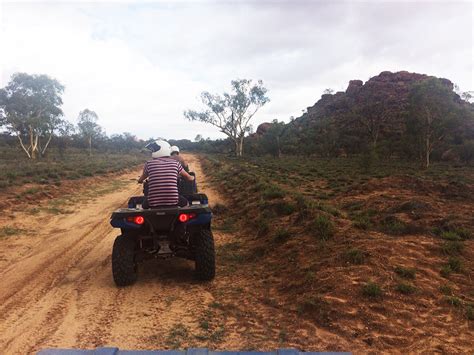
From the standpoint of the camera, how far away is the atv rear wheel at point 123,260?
5289 mm

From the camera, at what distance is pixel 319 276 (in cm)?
534

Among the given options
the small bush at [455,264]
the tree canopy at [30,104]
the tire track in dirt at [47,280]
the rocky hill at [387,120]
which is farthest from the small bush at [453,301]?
the tree canopy at [30,104]

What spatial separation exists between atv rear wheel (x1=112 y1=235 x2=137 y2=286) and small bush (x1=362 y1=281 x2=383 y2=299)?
10.8ft

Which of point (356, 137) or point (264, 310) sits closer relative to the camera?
point (264, 310)

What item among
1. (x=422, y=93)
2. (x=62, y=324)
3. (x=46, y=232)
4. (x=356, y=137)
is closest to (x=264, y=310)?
(x=62, y=324)

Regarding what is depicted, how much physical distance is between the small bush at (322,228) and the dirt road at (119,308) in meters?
1.99

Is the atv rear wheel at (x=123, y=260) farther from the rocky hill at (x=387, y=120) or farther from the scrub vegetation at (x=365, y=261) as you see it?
the rocky hill at (x=387, y=120)

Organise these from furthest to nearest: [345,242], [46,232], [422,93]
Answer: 1. [422,93]
2. [46,232]
3. [345,242]

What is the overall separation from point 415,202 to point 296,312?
240 inches

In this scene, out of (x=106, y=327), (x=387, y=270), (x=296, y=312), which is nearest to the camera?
(x=106, y=327)

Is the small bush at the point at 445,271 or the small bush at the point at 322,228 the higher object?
the small bush at the point at 322,228

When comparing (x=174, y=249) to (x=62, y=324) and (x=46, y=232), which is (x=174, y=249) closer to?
(x=62, y=324)

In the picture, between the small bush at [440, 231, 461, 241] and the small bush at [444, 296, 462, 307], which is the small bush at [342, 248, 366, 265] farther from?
the small bush at [440, 231, 461, 241]

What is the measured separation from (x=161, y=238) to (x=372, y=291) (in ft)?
9.68
